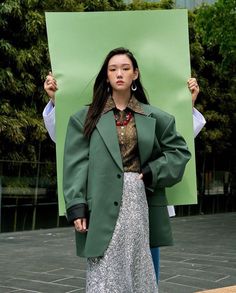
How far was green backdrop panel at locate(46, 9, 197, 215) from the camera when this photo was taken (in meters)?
3.29

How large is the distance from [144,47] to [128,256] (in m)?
1.23

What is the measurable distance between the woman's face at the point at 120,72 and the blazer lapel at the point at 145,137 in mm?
199

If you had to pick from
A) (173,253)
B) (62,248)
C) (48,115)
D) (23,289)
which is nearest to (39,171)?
(62,248)

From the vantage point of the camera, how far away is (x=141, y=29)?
3326 mm

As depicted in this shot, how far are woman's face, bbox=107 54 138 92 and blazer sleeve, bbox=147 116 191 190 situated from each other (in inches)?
11.2

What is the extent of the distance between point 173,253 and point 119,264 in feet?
19.1

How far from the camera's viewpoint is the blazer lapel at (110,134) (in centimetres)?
287

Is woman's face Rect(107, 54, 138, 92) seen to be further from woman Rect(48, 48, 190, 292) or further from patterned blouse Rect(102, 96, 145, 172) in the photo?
patterned blouse Rect(102, 96, 145, 172)

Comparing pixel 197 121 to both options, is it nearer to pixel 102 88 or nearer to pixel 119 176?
pixel 102 88

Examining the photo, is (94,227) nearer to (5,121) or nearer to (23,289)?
(23,289)

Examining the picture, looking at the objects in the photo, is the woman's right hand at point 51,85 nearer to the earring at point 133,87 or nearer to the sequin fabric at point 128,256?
the earring at point 133,87

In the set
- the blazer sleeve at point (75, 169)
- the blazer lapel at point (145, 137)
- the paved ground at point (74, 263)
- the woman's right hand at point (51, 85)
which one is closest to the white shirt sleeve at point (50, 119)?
the woman's right hand at point (51, 85)

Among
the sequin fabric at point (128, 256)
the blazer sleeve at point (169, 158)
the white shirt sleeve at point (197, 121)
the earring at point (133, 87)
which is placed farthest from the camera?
the white shirt sleeve at point (197, 121)

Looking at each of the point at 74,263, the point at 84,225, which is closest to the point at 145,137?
the point at 84,225
